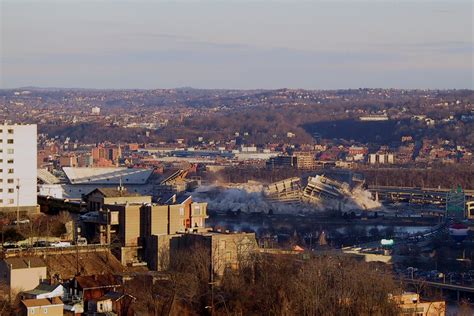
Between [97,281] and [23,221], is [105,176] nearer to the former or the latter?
[23,221]

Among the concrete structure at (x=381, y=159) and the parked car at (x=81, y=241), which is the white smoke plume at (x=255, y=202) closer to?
the concrete structure at (x=381, y=159)

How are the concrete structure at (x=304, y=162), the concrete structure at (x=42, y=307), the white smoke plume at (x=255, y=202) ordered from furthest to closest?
the concrete structure at (x=304, y=162)
the white smoke plume at (x=255, y=202)
the concrete structure at (x=42, y=307)

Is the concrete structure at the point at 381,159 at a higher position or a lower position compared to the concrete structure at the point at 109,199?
lower

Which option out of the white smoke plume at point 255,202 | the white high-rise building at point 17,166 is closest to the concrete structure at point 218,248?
the white high-rise building at point 17,166

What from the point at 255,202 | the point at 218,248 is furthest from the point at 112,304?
the point at 255,202

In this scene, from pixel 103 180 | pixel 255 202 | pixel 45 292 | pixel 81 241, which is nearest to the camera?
pixel 45 292

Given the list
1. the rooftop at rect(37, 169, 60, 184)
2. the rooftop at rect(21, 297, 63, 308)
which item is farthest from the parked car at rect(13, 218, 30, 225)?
the rooftop at rect(37, 169, 60, 184)

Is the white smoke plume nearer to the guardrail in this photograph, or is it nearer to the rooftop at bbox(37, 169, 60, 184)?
the rooftop at bbox(37, 169, 60, 184)
